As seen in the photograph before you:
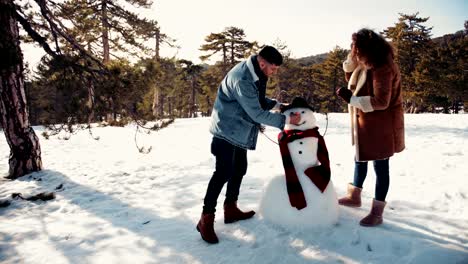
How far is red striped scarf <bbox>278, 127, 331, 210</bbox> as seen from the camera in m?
2.55

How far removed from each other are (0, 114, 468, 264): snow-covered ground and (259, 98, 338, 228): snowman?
15 centimetres

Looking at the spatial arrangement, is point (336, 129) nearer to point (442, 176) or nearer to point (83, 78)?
point (442, 176)

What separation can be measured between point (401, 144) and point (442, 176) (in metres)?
2.54

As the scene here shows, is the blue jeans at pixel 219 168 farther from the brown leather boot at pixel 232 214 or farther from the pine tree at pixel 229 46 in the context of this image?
the pine tree at pixel 229 46

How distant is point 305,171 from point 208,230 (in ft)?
3.65

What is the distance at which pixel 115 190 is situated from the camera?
465cm

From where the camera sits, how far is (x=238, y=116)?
2.65 metres

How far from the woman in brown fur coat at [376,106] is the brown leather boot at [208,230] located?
5.00 ft

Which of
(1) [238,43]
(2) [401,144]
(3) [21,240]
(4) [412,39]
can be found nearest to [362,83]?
(2) [401,144]

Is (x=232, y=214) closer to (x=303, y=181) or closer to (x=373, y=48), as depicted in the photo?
(x=303, y=181)

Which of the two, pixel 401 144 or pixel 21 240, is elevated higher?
pixel 401 144

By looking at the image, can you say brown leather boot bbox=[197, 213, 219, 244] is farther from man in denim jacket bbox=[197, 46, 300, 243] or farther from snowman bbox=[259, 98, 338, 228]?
snowman bbox=[259, 98, 338, 228]

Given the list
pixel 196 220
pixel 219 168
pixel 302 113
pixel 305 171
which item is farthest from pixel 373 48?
pixel 196 220

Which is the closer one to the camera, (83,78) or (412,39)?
(83,78)
